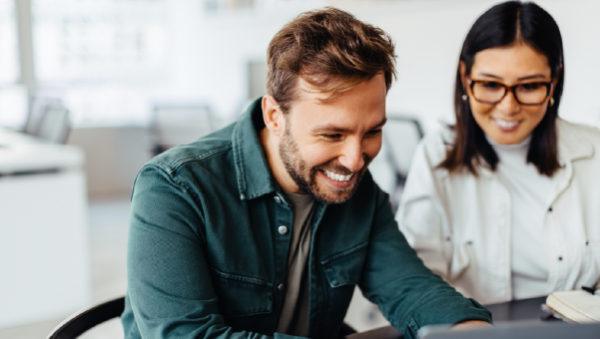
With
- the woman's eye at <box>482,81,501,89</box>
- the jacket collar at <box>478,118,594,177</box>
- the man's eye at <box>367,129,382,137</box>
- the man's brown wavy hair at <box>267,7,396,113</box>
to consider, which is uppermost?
the man's brown wavy hair at <box>267,7,396,113</box>

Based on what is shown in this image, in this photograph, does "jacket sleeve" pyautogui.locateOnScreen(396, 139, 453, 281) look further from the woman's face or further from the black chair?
the black chair

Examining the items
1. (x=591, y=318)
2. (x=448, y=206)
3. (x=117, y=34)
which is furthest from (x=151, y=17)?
(x=591, y=318)

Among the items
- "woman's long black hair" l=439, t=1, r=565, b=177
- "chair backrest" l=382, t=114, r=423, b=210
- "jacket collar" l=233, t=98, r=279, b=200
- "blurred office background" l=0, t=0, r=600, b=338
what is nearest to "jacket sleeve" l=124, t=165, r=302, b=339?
"jacket collar" l=233, t=98, r=279, b=200

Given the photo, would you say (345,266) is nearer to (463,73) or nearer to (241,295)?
(241,295)

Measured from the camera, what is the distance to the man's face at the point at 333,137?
986 millimetres

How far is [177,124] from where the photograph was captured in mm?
4902

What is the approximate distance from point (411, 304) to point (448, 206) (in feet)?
1.50

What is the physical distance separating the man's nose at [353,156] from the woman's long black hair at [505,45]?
1.78ft

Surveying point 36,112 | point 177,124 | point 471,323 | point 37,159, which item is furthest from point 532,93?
point 36,112

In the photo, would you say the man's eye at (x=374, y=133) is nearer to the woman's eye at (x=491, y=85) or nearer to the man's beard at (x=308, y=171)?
the man's beard at (x=308, y=171)

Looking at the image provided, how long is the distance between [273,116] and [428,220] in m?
0.58

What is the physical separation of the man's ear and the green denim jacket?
0.19 feet

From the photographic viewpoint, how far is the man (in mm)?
933

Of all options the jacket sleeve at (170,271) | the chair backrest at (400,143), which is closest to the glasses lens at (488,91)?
the jacket sleeve at (170,271)
